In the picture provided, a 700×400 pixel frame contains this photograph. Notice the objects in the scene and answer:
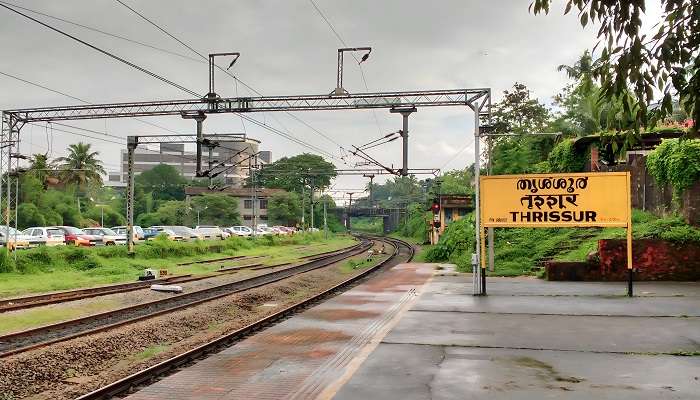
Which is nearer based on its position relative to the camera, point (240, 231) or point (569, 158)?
point (569, 158)

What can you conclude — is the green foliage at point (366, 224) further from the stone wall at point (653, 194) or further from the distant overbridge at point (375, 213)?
the stone wall at point (653, 194)

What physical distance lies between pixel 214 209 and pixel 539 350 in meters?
76.0

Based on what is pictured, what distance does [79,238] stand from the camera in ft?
122

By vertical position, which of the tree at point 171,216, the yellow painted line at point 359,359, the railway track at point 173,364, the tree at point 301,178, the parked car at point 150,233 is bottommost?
the railway track at point 173,364

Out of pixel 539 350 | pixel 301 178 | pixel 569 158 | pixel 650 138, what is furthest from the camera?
pixel 301 178

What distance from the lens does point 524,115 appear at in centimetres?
5375

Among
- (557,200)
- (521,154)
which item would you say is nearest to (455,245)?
(521,154)

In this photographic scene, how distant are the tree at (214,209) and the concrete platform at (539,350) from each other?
68.7 meters

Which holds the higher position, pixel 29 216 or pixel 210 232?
pixel 29 216

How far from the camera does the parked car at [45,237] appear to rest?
35.0 m

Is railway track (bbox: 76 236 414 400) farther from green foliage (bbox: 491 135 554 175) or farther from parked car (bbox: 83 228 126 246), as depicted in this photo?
parked car (bbox: 83 228 126 246)

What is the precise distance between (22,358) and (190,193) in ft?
272

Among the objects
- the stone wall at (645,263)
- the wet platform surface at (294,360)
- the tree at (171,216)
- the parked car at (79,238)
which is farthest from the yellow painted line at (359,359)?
the tree at (171,216)

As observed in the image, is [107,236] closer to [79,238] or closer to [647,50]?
[79,238]
